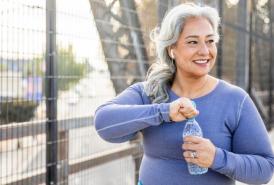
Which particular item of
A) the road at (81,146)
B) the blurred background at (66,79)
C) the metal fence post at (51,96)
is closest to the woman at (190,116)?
the blurred background at (66,79)

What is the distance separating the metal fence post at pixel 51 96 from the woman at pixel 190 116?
1211mm

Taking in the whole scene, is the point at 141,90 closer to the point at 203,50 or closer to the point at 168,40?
the point at 168,40

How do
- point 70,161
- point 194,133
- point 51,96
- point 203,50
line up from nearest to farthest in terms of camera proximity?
point 194,133 < point 203,50 < point 51,96 < point 70,161

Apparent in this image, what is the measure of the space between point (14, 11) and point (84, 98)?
1.20 metres

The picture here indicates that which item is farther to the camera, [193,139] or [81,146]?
[81,146]

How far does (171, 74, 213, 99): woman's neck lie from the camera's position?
2.52m

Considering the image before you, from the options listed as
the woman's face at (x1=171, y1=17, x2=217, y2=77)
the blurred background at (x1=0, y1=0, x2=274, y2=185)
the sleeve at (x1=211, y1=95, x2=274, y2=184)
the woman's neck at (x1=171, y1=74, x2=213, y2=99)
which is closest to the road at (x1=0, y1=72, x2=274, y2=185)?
the blurred background at (x1=0, y1=0, x2=274, y2=185)

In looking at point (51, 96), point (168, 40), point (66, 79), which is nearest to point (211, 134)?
point (168, 40)

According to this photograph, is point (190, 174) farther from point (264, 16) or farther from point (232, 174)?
point (264, 16)

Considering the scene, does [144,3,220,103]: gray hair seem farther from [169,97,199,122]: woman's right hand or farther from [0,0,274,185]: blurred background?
[0,0,274,185]: blurred background

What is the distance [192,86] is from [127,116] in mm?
373

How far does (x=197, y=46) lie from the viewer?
2500 mm

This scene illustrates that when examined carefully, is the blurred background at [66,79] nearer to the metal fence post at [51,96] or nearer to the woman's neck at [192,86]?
the metal fence post at [51,96]

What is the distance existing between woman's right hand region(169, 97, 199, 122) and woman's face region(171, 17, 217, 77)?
1.04ft
